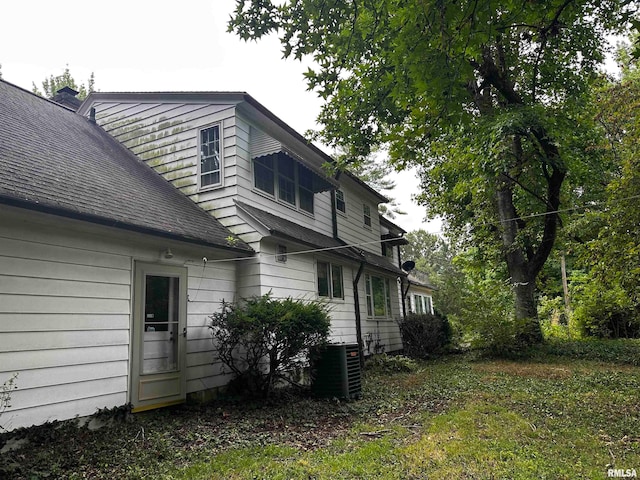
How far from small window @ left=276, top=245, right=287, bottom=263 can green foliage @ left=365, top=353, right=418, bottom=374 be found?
3.76 meters

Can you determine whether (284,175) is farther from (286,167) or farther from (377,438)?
(377,438)

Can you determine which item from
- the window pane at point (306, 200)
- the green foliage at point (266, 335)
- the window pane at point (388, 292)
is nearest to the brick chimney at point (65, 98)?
the window pane at point (306, 200)

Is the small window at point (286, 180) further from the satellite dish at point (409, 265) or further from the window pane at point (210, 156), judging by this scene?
the satellite dish at point (409, 265)

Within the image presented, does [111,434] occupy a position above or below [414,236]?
below

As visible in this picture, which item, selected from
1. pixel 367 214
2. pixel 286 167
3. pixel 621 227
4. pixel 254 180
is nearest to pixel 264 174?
pixel 254 180

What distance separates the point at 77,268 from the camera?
490 centimetres

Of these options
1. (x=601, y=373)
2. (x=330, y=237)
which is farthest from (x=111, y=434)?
(x=601, y=373)

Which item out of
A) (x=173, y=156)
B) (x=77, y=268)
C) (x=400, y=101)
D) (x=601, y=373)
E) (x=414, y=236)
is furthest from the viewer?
(x=414, y=236)

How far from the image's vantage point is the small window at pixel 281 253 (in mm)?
7980

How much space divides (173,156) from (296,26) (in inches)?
214

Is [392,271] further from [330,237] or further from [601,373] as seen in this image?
[601,373]

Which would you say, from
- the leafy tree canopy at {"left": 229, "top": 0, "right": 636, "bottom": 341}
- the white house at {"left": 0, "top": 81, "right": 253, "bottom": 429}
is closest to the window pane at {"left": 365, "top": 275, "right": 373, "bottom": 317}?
the leafy tree canopy at {"left": 229, "top": 0, "right": 636, "bottom": 341}

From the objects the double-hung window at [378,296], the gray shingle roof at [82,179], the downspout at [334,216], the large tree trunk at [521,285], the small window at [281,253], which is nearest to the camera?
the gray shingle roof at [82,179]

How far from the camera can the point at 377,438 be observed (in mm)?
4547
